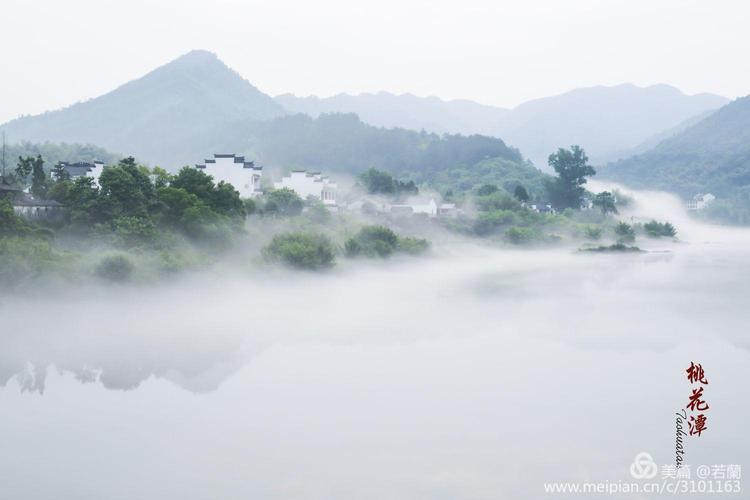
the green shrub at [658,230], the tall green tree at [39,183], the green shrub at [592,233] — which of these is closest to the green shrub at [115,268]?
the tall green tree at [39,183]

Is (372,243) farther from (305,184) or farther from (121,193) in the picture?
(121,193)

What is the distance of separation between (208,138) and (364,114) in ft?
255

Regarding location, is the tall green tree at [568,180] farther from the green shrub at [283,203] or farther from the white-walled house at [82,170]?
the white-walled house at [82,170]

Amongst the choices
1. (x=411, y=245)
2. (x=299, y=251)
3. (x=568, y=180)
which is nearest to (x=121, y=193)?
(x=299, y=251)

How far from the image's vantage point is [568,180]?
60.1m

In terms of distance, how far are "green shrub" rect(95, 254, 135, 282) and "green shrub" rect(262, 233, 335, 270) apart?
5.67 m

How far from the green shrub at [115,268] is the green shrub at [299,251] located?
5.67 m

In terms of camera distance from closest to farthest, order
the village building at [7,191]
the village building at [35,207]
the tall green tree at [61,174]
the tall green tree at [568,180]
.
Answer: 1. the village building at [7,191]
2. the village building at [35,207]
3. the tall green tree at [61,174]
4. the tall green tree at [568,180]

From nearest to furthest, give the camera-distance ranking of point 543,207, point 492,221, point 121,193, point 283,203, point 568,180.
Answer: point 121,193 < point 283,203 < point 492,221 < point 543,207 < point 568,180

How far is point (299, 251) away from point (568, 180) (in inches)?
1508

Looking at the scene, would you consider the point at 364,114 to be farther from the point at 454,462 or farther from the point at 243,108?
the point at 454,462

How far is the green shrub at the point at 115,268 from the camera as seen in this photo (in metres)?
20.6

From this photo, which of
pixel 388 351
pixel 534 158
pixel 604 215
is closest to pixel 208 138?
pixel 604 215

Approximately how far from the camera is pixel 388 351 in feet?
54.5
